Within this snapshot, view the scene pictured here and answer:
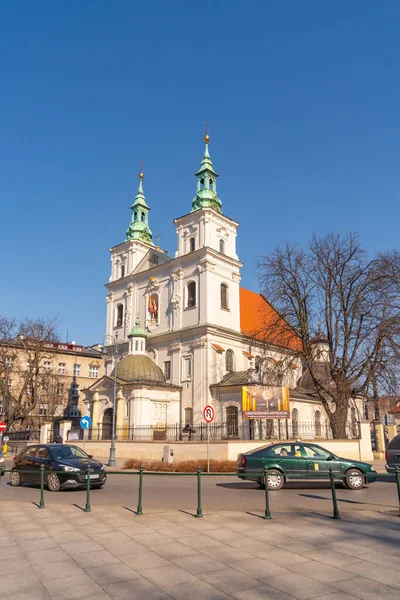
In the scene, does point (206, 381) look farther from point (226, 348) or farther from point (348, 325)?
point (348, 325)

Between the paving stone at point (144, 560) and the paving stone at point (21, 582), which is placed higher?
the paving stone at point (21, 582)

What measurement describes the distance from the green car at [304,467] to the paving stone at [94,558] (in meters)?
8.46

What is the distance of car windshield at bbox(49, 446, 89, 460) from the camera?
1630cm

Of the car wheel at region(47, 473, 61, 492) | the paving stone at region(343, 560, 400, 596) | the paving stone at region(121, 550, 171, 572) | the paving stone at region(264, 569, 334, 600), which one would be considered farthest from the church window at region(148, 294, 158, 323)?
the paving stone at region(264, 569, 334, 600)

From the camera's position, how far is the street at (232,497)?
11.9 meters

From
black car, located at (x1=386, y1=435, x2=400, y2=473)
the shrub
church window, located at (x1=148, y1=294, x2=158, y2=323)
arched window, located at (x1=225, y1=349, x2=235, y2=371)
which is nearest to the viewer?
black car, located at (x1=386, y1=435, x2=400, y2=473)

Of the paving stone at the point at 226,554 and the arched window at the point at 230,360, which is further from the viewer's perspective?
the arched window at the point at 230,360

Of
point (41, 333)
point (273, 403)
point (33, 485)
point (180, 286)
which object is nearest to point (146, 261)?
point (180, 286)

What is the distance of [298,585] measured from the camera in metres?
5.79

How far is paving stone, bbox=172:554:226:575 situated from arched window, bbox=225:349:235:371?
118 feet

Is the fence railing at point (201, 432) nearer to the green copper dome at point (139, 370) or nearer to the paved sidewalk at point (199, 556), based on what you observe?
the green copper dome at point (139, 370)

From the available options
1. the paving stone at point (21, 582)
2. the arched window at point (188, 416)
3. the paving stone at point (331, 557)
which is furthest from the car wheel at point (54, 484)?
the arched window at point (188, 416)

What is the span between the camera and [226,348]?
4288 centimetres

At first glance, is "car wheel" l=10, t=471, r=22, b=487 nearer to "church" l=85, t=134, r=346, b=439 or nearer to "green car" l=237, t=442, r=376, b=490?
"green car" l=237, t=442, r=376, b=490
